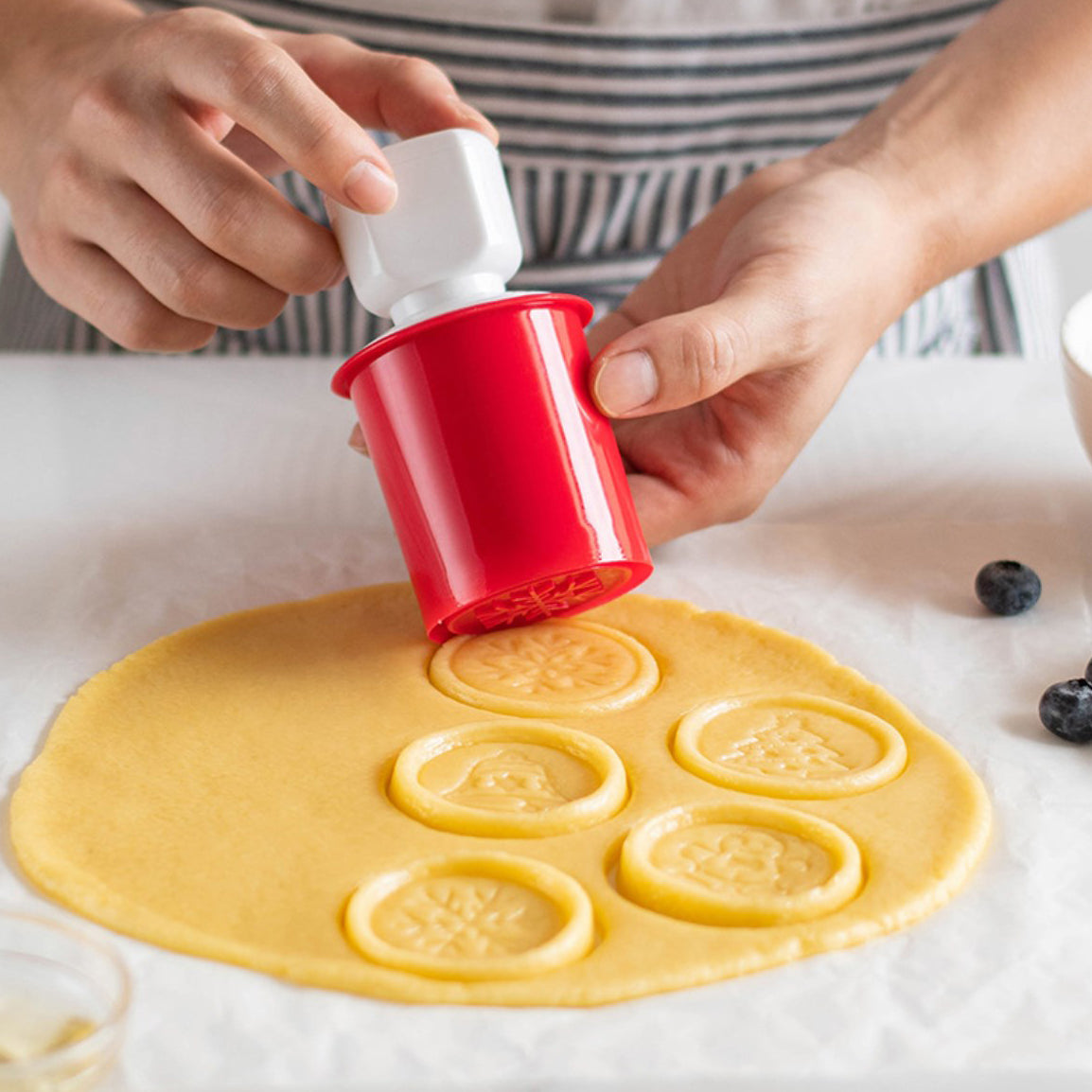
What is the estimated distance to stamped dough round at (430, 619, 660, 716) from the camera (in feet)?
3.76

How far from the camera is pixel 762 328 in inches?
49.1

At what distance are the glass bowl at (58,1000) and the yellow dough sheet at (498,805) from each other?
3.2 inches

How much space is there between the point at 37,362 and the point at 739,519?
3.47ft

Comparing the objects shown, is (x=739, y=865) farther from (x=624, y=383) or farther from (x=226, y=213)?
(x=226, y=213)

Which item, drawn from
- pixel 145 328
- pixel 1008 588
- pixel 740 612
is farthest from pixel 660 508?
pixel 145 328

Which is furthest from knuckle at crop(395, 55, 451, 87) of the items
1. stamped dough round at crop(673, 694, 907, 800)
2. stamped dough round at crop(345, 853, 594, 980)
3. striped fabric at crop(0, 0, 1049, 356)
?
stamped dough round at crop(345, 853, 594, 980)

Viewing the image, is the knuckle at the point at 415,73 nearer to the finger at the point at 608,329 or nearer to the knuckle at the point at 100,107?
the knuckle at the point at 100,107

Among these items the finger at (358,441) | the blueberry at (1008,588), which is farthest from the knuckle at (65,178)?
the blueberry at (1008,588)

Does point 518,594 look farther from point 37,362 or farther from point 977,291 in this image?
point 977,291

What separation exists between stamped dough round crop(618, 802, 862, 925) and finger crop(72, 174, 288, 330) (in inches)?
26.1

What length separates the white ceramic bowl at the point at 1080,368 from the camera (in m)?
1.33

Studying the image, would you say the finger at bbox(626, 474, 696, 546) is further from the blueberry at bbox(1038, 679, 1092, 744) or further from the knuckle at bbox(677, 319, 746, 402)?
the blueberry at bbox(1038, 679, 1092, 744)

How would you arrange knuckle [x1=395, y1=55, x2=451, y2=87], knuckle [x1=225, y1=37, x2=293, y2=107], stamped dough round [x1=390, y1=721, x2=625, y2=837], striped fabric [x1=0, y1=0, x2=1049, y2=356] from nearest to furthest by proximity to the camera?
stamped dough round [x1=390, y1=721, x2=625, y2=837] < knuckle [x1=225, y1=37, x2=293, y2=107] < knuckle [x1=395, y1=55, x2=451, y2=87] < striped fabric [x1=0, y1=0, x2=1049, y2=356]

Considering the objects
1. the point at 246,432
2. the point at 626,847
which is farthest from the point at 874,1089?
the point at 246,432
